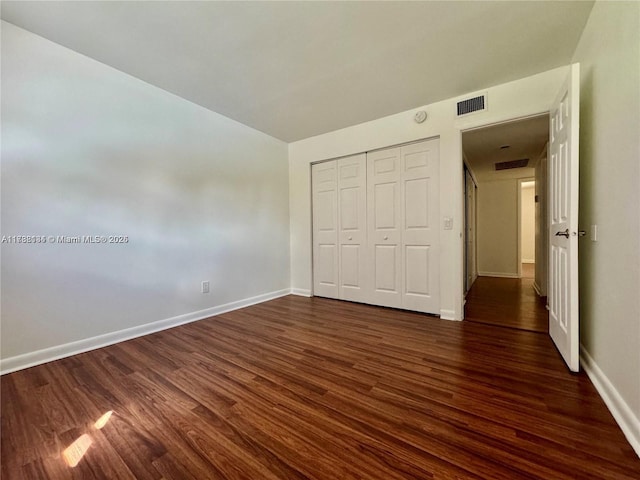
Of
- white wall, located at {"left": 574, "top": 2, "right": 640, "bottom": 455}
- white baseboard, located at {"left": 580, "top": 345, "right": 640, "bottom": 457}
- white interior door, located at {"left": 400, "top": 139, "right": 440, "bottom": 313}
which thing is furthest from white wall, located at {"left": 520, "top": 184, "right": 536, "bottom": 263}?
white baseboard, located at {"left": 580, "top": 345, "right": 640, "bottom": 457}

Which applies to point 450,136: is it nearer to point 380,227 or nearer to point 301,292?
point 380,227

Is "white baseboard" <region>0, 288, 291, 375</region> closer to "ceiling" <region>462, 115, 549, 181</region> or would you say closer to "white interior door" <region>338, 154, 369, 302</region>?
"white interior door" <region>338, 154, 369, 302</region>

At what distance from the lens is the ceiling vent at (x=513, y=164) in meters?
4.80

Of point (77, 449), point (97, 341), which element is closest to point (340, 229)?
point (97, 341)

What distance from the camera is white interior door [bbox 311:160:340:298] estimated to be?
3.87 m

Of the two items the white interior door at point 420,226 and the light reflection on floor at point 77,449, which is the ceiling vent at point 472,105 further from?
the light reflection on floor at point 77,449

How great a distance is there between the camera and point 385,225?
3.39 metres

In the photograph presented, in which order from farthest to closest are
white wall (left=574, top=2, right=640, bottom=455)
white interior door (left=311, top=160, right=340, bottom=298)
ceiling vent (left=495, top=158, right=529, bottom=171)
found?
ceiling vent (left=495, top=158, right=529, bottom=171) < white interior door (left=311, top=160, right=340, bottom=298) < white wall (left=574, top=2, right=640, bottom=455)

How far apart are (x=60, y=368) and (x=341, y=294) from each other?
2.93m

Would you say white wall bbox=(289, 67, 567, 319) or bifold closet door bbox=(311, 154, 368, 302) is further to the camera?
bifold closet door bbox=(311, 154, 368, 302)

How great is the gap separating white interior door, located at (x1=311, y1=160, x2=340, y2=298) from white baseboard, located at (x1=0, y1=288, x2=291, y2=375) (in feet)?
4.34

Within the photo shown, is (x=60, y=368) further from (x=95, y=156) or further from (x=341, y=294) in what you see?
(x=341, y=294)

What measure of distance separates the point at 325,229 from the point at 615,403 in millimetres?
3163

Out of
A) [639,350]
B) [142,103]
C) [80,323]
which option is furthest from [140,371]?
[639,350]
